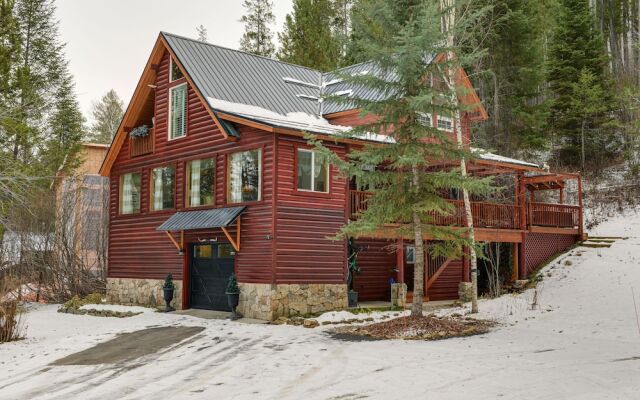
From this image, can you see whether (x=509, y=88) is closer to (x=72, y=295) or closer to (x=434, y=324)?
(x=434, y=324)

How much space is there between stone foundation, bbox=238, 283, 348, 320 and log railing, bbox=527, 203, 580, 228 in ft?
31.5

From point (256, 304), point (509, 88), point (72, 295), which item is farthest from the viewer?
point (509, 88)

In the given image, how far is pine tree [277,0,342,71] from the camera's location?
39.1m

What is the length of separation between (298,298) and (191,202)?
18.0ft

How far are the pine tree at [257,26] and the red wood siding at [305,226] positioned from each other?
27022mm

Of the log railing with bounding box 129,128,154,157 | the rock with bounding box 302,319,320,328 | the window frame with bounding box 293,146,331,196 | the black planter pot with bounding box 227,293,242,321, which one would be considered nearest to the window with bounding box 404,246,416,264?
the window frame with bounding box 293,146,331,196

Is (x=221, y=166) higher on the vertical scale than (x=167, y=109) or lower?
lower

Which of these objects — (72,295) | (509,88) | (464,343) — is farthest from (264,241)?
(509,88)

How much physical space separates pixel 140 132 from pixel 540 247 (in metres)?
16.1

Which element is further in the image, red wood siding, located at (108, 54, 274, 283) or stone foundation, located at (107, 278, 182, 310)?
stone foundation, located at (107, 278, 182, 310)

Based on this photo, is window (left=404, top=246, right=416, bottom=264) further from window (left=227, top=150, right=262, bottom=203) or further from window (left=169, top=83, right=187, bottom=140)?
window (left=169, top=83, right=187, bottom=140)

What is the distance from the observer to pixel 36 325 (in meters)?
18.7

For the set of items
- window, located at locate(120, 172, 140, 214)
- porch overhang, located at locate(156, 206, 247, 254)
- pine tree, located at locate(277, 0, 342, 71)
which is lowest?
porch overhang, located at locate(156, 206, 247, 254)

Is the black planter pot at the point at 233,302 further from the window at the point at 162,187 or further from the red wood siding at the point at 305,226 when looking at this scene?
the window at the point at 162,187
